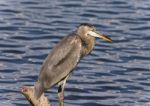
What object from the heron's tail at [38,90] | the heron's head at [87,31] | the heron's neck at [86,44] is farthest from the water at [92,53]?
the heron's tail at [38,90]

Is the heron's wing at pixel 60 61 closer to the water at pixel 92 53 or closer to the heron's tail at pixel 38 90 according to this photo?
the heron's tail at pixel 38 90

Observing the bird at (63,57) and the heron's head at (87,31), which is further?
the heron's head at (87,31)

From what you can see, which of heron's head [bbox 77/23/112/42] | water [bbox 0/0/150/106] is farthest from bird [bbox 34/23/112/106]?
water [bbox 0/0/150/106]

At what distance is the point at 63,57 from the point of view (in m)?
11.0

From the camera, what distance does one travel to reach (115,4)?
69.0 ft

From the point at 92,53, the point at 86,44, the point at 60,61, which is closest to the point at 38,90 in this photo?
the point at 60,61

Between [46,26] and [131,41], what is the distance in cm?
259

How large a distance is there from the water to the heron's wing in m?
1.54

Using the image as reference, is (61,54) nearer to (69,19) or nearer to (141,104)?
(141,104)

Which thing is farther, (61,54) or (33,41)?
(33,41)

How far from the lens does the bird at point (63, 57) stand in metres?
10.7

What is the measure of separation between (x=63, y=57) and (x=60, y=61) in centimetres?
10

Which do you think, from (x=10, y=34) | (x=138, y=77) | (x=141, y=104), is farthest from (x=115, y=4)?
(x=141, y=104)

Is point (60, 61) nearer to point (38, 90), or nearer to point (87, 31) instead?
point (87, 31)
